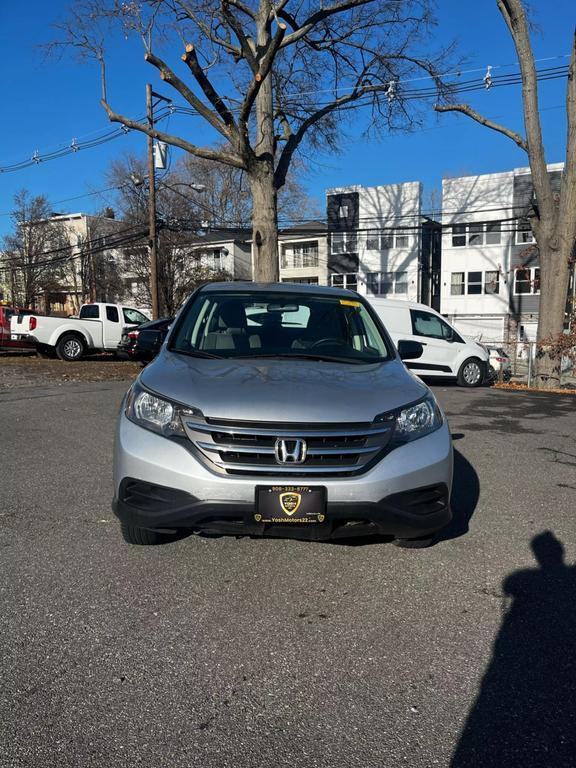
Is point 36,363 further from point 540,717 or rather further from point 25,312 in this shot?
point 540,717

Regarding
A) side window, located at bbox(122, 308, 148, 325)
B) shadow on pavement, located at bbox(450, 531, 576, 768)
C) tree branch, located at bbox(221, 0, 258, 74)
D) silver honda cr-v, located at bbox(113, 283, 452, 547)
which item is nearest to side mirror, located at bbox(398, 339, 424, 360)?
silver honda cr-v, located at bbox(113, 283, 452, 547)

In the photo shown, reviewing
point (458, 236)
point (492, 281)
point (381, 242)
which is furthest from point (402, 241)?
point (492, 281)

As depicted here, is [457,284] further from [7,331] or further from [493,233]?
[7,331]

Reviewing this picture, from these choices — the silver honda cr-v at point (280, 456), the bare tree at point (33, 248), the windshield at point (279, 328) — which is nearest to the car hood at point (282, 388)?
the silver honda cr-v at point (280, 456)

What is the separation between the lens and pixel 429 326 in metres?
15.1

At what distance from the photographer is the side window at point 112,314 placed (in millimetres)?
20172

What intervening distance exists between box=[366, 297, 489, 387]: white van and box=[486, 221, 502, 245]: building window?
23.7 meters

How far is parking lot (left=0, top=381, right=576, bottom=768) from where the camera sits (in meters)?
2.06

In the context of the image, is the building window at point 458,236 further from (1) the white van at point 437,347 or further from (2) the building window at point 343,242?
(1) the white van at point 437,347

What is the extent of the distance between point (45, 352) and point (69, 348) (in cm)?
114

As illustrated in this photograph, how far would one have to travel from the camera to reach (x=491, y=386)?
49.9ft

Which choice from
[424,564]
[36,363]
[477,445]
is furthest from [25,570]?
[36,363]

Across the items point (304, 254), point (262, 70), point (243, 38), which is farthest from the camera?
point (304, 254)

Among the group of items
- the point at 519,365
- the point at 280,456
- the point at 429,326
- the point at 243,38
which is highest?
the point at 243,38
